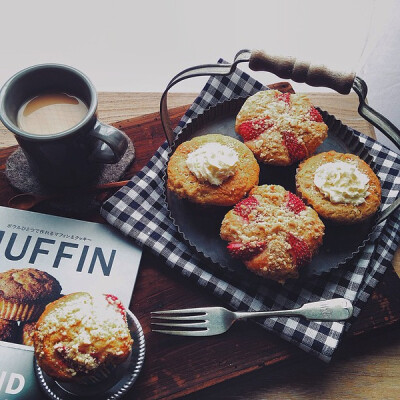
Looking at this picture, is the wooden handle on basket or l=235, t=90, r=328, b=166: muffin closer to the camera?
the wooden handle on basket

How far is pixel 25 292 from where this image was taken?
115 centimetres

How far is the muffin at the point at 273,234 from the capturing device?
107cm

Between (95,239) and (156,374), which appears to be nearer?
(156,374)

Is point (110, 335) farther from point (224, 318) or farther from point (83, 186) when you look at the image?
point (83, 186)

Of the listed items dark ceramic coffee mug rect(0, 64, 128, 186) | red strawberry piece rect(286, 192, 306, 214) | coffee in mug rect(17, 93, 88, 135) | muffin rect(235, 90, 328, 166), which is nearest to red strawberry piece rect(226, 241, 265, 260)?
red strawberry piece rect(286, 192, 306, 214)

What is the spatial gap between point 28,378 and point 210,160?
58 cm

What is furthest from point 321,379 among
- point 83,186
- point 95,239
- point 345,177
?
point 83,186

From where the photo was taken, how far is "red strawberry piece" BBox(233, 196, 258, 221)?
1.10 meters

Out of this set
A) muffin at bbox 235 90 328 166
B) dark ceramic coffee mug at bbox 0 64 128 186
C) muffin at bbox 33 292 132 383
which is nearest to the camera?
muffin at bbox 33 292 132 383

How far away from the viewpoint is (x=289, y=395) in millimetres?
1135

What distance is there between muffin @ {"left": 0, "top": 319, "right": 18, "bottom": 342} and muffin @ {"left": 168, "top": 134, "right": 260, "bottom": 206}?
0.44 metres

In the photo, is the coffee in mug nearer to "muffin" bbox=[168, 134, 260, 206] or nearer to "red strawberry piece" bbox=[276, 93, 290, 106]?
"muffin" bbox=[168, 134, 260, 206]

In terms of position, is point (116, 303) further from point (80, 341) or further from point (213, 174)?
point (213, 174)

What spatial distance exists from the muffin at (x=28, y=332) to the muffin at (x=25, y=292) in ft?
0.04
